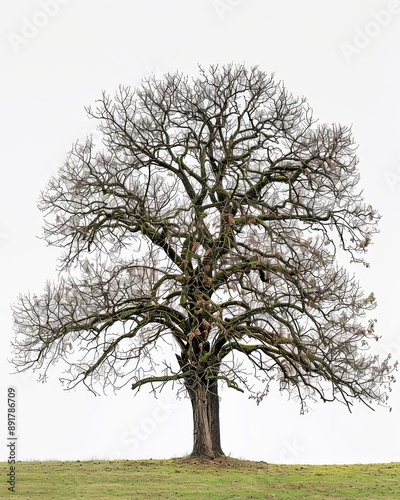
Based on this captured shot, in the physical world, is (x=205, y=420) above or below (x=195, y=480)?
above

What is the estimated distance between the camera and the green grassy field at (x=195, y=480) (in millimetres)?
21672

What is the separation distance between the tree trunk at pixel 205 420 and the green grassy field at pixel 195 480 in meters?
0.49

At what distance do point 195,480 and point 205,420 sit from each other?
10.8 feet

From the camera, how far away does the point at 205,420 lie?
86.0 feet

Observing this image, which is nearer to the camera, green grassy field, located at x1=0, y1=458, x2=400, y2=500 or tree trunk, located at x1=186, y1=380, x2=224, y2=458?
green grassy field, located at x1=0, y1=458, x2=400, y2=500

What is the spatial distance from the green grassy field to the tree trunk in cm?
49

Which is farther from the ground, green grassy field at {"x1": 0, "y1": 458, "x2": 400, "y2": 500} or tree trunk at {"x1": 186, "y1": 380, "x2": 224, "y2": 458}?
tree trunk at {"x1": 186, "y1": 380, "x2": 224, "y2": 458}

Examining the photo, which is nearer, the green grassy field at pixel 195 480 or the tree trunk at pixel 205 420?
the green grassy field at pixel 195 480

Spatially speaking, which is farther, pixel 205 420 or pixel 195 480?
pixel 205 420

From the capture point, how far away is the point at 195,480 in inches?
909

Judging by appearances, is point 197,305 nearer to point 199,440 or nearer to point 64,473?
point 199,440

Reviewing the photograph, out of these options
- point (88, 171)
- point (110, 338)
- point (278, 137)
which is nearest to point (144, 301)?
point (110, 338)

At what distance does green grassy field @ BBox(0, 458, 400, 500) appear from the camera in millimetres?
21672

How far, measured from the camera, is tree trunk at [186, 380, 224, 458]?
2609 centimetres
